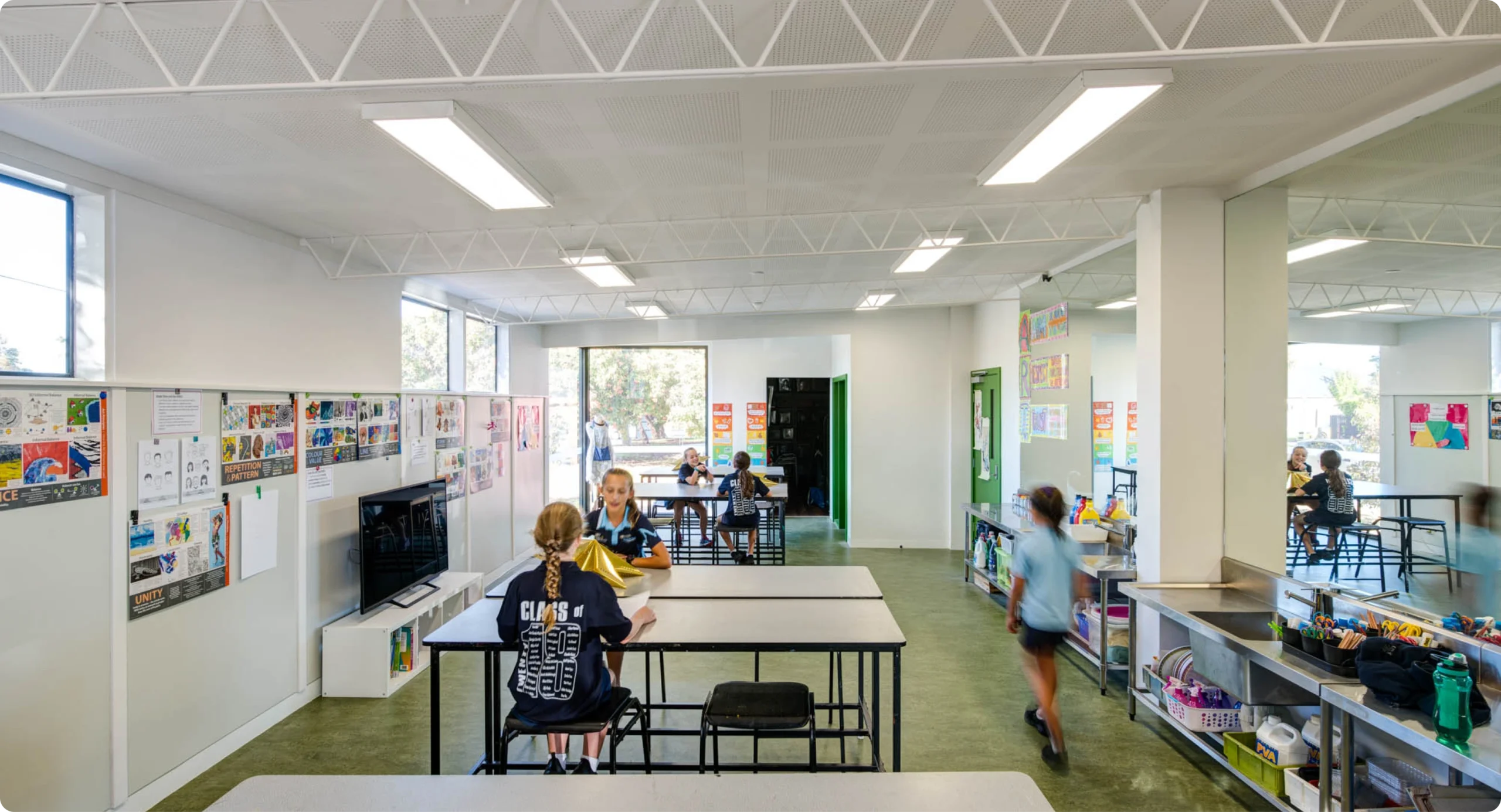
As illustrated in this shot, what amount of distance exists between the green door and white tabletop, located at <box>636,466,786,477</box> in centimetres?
271

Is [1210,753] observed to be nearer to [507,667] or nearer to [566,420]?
[507,667]

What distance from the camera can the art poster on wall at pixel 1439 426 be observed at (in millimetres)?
2787

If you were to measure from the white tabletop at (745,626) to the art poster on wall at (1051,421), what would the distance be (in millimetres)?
3675

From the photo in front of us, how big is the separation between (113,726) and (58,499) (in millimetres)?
1081

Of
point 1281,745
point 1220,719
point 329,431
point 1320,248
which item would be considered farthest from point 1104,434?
point 329,431

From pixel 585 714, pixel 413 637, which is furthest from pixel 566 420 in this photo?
pixel 585 714

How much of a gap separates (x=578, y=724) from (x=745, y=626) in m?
0.83

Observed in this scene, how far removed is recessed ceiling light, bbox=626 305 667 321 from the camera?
8.65m

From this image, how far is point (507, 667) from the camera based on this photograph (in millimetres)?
4961

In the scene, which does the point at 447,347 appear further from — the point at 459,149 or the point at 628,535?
the point at 459,149

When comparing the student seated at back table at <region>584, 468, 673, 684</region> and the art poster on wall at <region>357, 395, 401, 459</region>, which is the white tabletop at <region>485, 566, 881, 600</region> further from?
the art poster on wall at <region>357, 395, 401, 459</region>

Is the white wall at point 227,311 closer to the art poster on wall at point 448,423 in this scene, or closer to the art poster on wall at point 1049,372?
the art poster on wall at point 448,423

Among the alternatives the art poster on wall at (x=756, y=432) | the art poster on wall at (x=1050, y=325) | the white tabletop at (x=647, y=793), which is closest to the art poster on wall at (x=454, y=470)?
the white tabletop at (x=647, y=793)

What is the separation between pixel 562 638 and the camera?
249 cm
